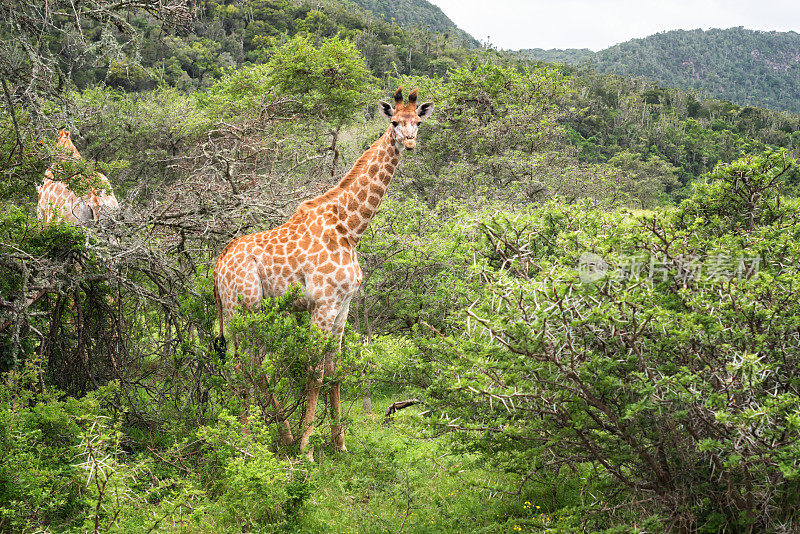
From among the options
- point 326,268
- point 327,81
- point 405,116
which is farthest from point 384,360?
point 327,81

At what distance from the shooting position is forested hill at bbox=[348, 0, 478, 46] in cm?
15538

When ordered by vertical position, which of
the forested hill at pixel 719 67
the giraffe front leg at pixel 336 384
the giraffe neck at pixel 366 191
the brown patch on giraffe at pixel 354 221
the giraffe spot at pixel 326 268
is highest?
the forested hill at pixel 719 67

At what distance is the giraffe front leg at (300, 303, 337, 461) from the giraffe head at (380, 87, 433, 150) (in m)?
2.18

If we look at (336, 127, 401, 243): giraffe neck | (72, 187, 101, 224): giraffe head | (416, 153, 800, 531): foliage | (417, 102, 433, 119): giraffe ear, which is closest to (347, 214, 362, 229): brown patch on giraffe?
(336, 127, 401, 243): giraffe neck

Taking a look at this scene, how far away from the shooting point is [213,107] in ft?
79.9

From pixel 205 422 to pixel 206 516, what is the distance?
166 cm

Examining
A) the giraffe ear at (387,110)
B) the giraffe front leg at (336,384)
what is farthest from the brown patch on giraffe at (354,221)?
the giraffe ear at (387,110)

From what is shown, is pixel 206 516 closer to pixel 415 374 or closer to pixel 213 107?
pixel 415 374

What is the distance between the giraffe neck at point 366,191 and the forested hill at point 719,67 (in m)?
168

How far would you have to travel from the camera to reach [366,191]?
694cm

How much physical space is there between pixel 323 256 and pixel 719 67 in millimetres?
212587

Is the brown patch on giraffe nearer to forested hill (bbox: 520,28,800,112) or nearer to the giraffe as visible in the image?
the giraffe

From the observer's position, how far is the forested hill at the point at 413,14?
15538 centimetres

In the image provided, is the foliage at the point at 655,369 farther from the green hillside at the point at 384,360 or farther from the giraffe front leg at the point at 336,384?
the giraffe front leg at the point at 336,384
